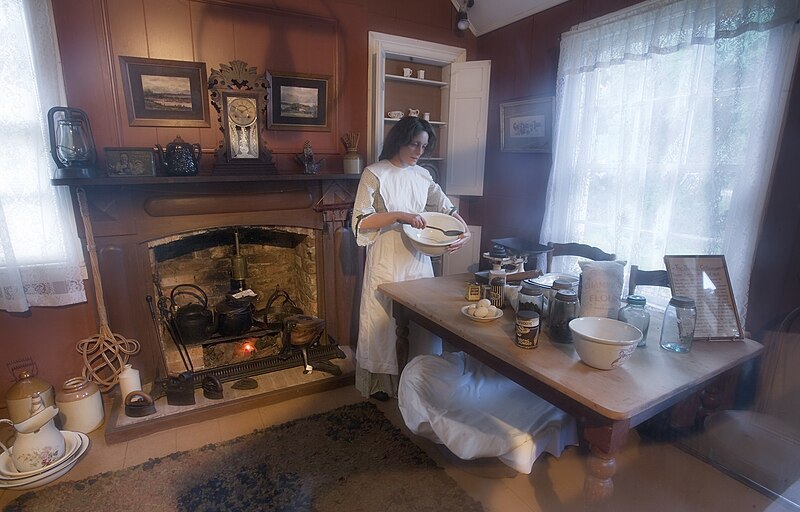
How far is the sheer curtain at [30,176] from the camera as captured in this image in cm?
182

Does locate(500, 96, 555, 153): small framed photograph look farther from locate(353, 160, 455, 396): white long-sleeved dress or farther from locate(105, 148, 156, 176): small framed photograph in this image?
locate(105, 148, 156, 176): small framed photograph

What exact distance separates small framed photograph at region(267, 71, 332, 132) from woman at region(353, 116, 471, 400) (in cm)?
63

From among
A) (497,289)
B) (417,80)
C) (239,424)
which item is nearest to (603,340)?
(497,289)

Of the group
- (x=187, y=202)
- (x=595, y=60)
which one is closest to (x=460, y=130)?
(x=595, y=60)

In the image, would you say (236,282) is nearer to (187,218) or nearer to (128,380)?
(187,218)

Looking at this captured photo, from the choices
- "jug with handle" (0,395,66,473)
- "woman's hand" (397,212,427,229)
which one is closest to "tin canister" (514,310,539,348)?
"woman's hand" (397,212,427,229)

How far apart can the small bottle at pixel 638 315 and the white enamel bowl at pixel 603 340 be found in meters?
0.09

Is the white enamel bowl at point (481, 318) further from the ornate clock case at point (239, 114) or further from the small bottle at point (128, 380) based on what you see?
the small bottle at point (128, 380)

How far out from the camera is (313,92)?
8.05ft

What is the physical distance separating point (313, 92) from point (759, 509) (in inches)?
110

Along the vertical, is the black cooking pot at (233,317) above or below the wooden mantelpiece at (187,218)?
below

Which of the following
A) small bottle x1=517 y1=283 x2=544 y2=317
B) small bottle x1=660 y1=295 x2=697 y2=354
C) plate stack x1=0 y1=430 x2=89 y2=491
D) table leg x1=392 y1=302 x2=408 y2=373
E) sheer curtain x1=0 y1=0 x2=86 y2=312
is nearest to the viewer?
small bottle x1=660 y1=295 x2=697 y2=354

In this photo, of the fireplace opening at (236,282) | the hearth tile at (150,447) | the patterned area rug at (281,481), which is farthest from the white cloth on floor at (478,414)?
the hearth tile at (150,447)

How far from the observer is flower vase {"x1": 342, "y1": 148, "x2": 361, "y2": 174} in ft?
8.23
